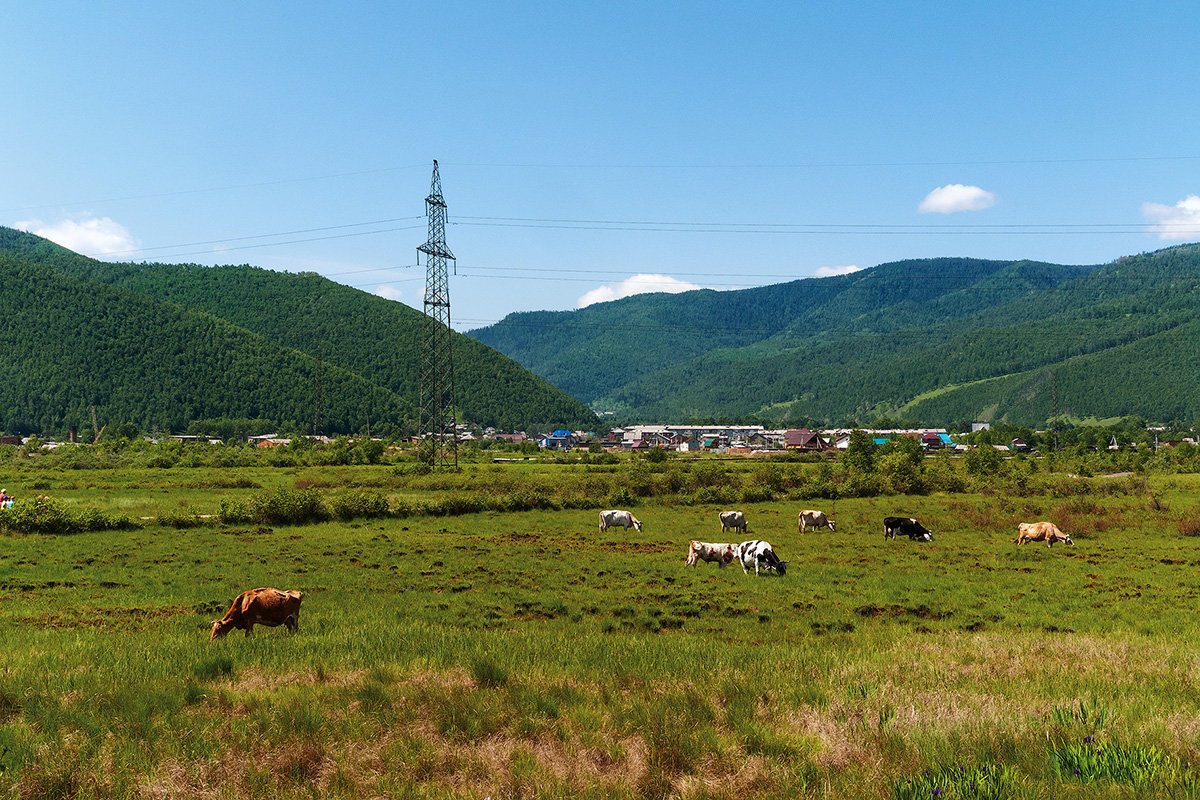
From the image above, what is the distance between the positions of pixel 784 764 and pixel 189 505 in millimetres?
54664

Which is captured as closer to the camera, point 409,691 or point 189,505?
point 409,691

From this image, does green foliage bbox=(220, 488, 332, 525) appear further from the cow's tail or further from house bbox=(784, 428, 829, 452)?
house bbox=(784, 428, 829, 452)

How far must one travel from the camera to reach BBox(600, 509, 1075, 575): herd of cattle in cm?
2812

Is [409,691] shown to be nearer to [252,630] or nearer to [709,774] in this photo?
[709,774]

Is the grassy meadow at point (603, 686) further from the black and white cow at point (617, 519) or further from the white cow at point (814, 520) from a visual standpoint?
the black and white cow at point (617, 519)

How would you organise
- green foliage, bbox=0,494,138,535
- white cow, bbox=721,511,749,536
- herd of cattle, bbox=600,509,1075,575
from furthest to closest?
white cow, bbox=721,511,749,536, green foliage, bbox=0,494,138,535, herd of cattle, bbox=600,509,1075,575

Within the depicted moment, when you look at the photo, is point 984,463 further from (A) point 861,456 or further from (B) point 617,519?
(B) point 617,519

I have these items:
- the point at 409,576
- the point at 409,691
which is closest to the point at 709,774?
the point at 409,691

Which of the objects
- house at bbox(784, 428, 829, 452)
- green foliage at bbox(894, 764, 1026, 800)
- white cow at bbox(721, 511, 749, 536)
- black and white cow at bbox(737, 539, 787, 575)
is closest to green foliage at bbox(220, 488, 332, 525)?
white cow at bbox(721, 511, 749, 536)

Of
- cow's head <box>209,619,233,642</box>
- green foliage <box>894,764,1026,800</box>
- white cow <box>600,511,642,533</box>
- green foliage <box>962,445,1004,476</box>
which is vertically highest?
green foliage <box>894,764,1026,800</box>

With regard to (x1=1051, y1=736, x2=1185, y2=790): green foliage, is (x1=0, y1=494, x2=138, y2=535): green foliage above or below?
below

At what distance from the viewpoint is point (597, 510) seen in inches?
2125

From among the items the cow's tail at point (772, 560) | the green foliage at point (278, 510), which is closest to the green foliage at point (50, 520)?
the green foliage at point (278, 510)

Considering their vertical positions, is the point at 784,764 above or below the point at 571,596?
above
